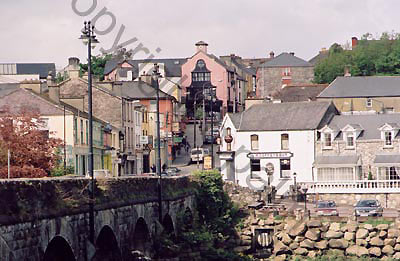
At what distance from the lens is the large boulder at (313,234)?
188 ft

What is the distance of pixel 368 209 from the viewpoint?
6119cm

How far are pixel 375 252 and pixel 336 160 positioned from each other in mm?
19788

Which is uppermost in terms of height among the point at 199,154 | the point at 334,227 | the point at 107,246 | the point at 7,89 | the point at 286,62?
the point at 286,62

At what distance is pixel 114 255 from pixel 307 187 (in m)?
39.7

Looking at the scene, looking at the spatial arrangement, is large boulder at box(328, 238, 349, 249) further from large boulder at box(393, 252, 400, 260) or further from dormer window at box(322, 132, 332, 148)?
dormer window at box(322, 132, 332, 148)

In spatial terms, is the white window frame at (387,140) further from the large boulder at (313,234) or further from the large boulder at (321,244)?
the large boulder at (321,244)

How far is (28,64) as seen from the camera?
→ 479ft

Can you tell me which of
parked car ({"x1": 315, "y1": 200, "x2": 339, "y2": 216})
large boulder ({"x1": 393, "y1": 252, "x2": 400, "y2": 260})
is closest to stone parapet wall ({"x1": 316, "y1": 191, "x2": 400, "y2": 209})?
parked car ({"x1": 315, "y1": 200, "x2": 339, "y2": 216})

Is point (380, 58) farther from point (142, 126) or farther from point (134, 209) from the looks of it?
point (134, 209)

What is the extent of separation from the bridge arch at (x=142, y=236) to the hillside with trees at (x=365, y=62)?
89.5m

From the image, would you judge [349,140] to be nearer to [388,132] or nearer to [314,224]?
[388,132]

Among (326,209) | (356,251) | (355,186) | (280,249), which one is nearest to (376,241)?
(356,251)

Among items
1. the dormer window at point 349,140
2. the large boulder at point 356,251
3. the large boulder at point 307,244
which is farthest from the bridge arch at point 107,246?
the dormer window at point 349,140

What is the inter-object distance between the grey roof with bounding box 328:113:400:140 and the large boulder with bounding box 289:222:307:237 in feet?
61.6
